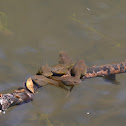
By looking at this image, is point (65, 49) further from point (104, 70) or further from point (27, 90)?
point (27, 90)

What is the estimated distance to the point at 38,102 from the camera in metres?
4.26

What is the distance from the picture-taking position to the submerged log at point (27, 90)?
3725 mm

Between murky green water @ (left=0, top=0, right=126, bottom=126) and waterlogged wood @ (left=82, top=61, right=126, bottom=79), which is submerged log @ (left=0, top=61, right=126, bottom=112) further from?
murky green water @ (left=0, top=0, right=126, bottom=126)

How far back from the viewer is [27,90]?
4.10 m

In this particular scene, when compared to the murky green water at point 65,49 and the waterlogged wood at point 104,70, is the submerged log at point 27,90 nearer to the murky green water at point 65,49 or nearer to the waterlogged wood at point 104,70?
the waterlogged wood at point 104,70

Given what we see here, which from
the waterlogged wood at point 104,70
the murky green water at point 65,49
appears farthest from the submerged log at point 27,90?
the murky green water at point 65,49

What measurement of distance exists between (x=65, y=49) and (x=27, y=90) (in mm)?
1595

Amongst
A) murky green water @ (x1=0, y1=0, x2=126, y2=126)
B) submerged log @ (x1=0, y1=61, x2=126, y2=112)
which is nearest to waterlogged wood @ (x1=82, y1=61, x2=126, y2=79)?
submerged log @ (x1=0, y1=61, x2=126, y2=112)

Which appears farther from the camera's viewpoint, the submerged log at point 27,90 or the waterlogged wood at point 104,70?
the waterlogged wood at point 104,70

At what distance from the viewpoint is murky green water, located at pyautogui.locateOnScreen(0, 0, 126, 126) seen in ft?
13.6

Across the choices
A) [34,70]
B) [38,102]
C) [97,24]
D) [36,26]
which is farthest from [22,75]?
[97,24]

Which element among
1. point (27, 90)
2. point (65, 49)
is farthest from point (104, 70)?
point (27, 90)

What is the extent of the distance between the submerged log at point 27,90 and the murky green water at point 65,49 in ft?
0.64

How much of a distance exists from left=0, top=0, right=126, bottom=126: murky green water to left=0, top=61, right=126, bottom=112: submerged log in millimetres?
195
